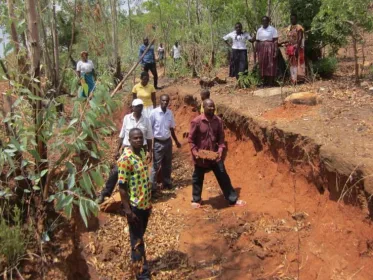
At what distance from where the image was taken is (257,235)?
516 cm

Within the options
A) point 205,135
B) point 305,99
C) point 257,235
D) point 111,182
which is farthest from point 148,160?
point 305,99

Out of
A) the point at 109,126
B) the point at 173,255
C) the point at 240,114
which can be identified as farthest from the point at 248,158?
the point at 109,126

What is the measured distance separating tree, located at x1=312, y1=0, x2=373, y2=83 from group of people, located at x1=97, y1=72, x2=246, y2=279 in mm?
3406

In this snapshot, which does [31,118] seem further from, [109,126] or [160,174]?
[160,174]

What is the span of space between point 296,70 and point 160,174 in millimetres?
3930

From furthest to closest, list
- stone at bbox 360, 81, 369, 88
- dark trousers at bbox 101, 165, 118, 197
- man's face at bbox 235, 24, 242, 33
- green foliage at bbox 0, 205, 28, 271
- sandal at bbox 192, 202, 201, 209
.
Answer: man's face at bbox 235, 24, 242, 33
stone at bbox 360, 81, 369, 88
sandal at bbox 192, 202, 201, 209
dark trousers at bbox 101, 165, 118, 197
green foliage at bbox 0, 205, 28, 271

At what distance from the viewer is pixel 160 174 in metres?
7.07

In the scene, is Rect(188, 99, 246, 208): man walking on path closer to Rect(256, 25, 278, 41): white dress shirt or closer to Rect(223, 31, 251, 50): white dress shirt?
Rect(256, 25, 278, 41): white dress shirt

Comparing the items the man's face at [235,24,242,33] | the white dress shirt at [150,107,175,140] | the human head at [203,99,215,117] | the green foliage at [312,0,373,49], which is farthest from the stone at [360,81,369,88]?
the white dress shirt at [150,107,175,140]

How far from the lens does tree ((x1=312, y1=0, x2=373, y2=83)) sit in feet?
26.1

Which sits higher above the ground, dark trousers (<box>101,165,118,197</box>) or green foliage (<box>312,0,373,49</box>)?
green foliage (<box>312,0,373,49</box>)

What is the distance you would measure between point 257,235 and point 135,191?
1915mm

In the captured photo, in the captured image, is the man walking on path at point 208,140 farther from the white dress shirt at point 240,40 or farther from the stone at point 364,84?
the white dress shirt at point 240,40

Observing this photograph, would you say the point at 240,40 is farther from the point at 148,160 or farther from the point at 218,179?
the point at 148,160
